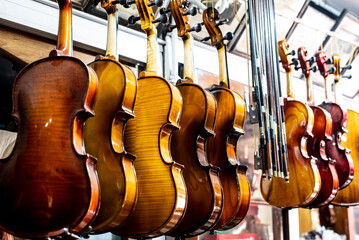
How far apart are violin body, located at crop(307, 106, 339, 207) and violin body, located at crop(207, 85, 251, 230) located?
2.25ft

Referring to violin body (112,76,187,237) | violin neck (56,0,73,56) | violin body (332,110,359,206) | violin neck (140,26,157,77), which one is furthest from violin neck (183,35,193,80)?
violin body (332,110,359,206)

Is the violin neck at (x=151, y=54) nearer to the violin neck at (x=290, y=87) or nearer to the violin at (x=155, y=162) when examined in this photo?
the violin at (x=155, y=162)

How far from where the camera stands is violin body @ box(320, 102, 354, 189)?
9.56 ft

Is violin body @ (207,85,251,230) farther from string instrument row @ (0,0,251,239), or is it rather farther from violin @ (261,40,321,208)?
violin @ (261,40,321,208)

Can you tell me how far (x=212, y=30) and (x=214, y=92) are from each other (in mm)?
353

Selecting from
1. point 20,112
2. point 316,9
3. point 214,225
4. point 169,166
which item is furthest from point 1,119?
point 316,9

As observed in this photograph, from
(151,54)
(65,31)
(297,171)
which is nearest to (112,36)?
(151,54)

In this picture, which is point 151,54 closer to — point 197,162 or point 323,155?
point 197,162

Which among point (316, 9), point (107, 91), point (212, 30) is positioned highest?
point (316, 9)

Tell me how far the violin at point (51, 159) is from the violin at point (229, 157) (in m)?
0.81

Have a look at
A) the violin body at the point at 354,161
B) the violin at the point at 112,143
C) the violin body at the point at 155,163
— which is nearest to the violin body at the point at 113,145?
the violin at the point at 112,143

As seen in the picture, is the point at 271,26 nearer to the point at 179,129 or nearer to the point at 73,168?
the point at 179,129

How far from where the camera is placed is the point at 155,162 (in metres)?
1.91

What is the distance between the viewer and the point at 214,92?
2441mm
